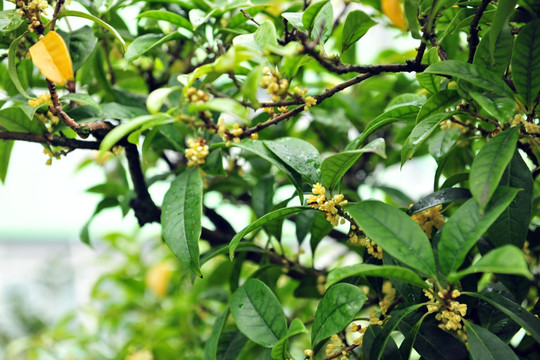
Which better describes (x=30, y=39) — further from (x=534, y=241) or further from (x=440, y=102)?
(x=534, y=241)

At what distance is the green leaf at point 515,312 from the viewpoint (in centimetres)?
49

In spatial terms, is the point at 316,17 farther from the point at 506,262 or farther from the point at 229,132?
the point at 506,262

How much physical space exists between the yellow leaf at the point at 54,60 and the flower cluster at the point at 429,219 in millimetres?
388

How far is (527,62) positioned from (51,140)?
531 mm

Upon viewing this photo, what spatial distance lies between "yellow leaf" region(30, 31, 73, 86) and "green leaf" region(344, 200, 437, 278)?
12.1 inches

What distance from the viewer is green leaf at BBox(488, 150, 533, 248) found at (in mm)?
514

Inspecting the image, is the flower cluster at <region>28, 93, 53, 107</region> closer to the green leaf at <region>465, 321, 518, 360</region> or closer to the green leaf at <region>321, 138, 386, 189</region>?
the green leaf at <region>321, 138, 386, 189</region>

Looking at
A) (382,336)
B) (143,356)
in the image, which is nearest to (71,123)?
(382,336)

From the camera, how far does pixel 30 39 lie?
26.2 inches

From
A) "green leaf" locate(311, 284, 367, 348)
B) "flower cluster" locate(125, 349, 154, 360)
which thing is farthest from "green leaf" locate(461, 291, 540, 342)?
"flower cluster" locate(125, 349, 154, 360)

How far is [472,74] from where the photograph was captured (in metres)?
0.50

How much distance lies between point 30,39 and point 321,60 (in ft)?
1.27

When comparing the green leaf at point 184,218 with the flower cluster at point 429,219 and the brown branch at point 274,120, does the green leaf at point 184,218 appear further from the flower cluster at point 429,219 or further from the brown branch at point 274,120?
the flower cluster at point 429,219

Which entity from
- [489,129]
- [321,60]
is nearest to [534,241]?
[489,129]
